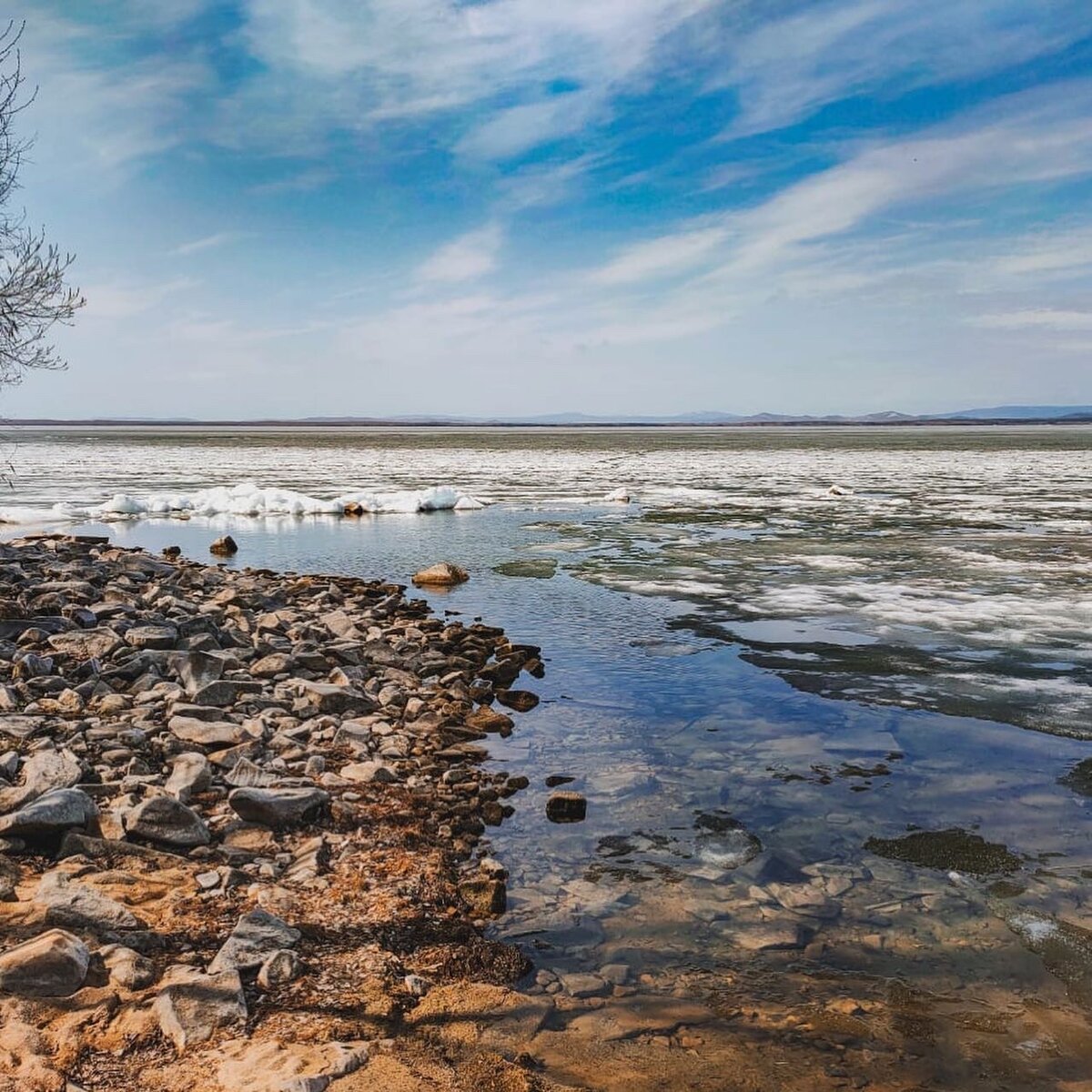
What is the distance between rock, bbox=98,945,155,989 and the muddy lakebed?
1390 mm

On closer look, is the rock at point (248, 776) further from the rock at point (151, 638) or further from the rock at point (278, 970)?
the rock at point (151, 638)

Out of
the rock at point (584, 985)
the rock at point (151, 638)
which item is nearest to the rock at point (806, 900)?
the rock at point (584, 985)

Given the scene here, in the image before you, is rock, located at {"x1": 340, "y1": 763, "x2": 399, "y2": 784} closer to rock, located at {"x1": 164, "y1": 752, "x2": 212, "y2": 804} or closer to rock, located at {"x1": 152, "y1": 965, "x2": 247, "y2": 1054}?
rock, located at {"x1": 164, "y1": 752, "x2": 212, "y2": 804}

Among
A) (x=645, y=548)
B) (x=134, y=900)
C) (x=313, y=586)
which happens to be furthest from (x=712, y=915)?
(x=645, y=548)

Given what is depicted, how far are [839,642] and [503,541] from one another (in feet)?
30.4

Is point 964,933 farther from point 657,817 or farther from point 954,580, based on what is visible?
point 954,580

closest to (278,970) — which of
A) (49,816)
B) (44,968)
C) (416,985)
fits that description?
(416,985)

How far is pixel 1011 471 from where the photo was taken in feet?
127

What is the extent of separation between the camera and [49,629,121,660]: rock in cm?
740

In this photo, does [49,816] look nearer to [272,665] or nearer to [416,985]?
[416,985]

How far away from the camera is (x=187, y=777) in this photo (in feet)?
16.7

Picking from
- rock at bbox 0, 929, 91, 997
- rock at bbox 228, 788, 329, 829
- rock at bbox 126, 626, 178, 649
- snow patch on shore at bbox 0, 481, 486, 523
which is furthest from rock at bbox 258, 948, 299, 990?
snow patch on shore at bbox 0, 481, 486, 523

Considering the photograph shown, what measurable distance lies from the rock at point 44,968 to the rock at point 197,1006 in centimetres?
32

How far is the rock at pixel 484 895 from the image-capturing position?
4.10 meters
